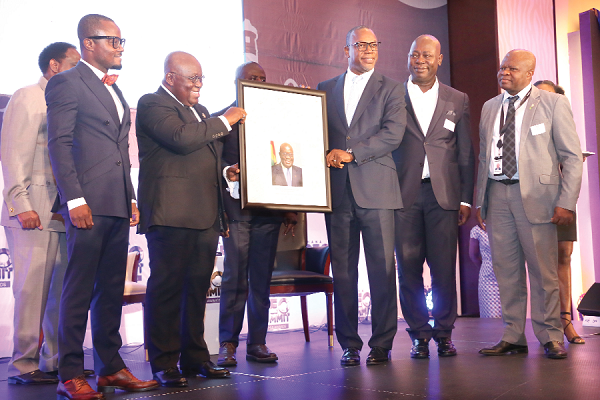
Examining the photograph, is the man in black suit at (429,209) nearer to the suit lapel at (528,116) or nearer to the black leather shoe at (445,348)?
the black leather shoe at (445,348)

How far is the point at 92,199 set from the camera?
2580 millimetres

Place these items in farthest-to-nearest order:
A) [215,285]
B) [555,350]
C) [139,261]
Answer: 1. [139,261]
2. [215,285]
3. [555,350]

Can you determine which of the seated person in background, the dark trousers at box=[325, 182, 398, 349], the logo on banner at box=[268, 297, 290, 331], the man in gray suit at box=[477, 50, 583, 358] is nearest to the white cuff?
the dark trousers at box=[325, 182, 398, 349]

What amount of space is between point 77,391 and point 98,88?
4.23 ft

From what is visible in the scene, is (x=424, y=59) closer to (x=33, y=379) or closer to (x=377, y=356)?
(x=377, y=356)

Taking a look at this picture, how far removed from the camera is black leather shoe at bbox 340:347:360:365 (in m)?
3.23

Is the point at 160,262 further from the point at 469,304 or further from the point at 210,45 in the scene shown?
the point at 469,304

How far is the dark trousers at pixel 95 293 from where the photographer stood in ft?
8.21

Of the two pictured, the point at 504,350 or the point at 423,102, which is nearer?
the point at 504,350

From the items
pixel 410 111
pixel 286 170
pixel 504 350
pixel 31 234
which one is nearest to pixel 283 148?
pixel 286 170

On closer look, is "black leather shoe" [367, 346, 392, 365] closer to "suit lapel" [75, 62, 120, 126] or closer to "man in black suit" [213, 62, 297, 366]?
"man in black suit" [213, 62, 297, 366]

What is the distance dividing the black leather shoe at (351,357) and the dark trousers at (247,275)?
58cm

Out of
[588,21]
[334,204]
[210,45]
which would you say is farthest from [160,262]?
[588,21]

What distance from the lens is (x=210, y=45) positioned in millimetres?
5297
